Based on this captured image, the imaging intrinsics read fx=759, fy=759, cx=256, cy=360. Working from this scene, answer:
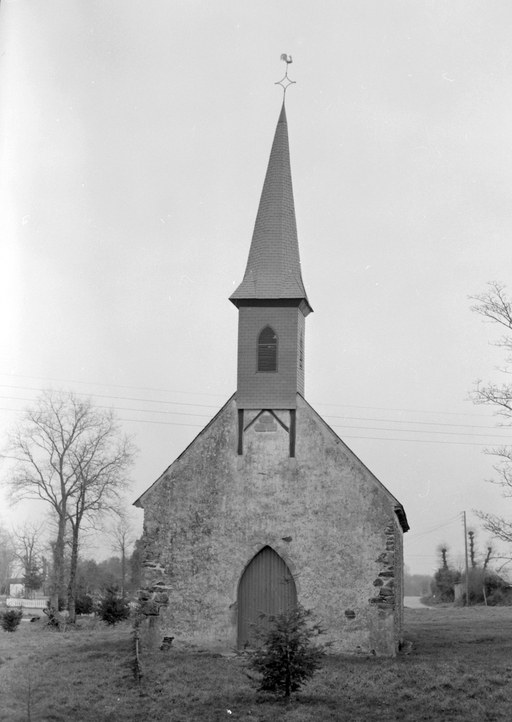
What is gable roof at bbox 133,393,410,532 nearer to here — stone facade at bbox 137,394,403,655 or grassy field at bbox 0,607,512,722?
stone facade at bbox 137,394,403,655

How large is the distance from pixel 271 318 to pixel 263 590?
7.29 m

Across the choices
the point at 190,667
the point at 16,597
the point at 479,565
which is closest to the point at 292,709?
the point at 190,667

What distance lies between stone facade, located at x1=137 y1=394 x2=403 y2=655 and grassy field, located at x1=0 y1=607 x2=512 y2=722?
1.02 meters

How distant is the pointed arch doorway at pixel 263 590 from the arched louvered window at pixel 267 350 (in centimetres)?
487

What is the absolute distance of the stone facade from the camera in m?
18.9

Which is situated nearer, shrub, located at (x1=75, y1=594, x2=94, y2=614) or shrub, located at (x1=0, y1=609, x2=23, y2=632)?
shrub, located at (x1=0, y1=609, x2=23, y2=632)

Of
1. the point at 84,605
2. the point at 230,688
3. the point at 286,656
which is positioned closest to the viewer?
the point at 286,656

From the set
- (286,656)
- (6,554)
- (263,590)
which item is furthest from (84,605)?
(286,656)

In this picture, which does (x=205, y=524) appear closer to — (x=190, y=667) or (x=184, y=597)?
(x=184, y=597)

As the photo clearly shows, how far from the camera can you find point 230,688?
1476 centimetres

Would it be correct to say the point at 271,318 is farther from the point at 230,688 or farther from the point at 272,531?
the point at 230,688

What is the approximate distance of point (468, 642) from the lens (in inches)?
830

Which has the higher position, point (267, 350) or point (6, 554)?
point (267, 350)

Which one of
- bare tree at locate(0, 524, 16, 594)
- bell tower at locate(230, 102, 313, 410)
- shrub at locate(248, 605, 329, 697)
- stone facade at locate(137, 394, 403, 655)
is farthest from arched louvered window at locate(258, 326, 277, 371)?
bare tree at locate(0, 524, 16, 594)
